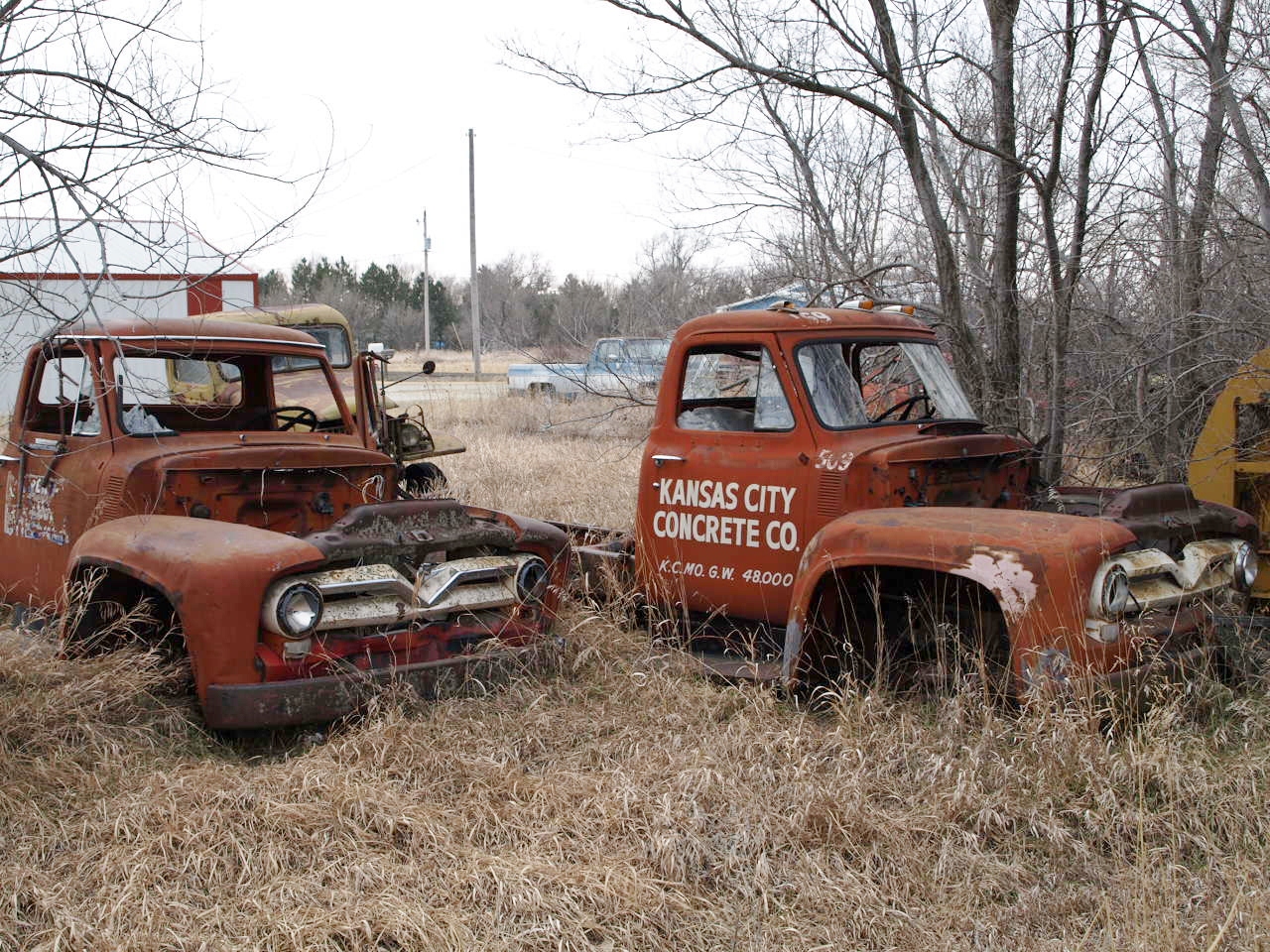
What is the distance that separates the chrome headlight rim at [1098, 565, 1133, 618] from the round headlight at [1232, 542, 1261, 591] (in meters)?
1.10

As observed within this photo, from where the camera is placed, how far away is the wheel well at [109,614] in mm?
4684

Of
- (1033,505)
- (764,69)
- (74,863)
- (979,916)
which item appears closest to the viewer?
(979,916)

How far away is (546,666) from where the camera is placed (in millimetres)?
5223

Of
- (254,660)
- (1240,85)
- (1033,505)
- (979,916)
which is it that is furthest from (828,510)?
(1240,85)

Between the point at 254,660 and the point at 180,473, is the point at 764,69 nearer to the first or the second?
the point at 180,473

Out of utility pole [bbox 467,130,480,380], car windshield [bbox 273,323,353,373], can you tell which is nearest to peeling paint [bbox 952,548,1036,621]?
car windshield [bbox 273,323,353,373]

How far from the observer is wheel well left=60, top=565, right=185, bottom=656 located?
4684 millimetres

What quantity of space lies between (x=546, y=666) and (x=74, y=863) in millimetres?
2193

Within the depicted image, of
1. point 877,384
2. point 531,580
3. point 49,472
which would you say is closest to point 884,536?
point 531,580

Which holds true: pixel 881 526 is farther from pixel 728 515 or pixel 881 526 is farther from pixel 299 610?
pixel 299 610

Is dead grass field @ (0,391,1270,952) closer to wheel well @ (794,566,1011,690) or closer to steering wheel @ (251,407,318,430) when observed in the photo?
wheel well @ (794,566,1011,690)

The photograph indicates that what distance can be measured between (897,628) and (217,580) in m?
2.83

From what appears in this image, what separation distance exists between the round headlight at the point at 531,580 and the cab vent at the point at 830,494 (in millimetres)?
1304

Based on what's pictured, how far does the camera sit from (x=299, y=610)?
4.44 metres
